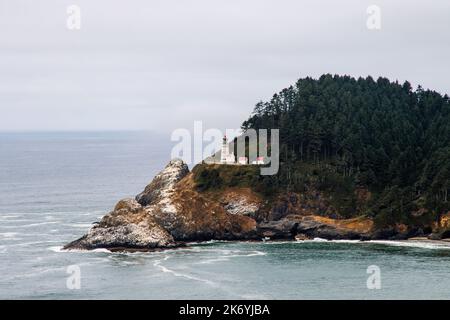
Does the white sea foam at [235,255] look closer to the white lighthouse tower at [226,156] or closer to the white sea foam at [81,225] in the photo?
the white sea foam at [81,225]

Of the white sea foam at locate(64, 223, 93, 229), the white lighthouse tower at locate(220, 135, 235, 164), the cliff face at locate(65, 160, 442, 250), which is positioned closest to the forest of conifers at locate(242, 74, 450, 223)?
the cliff face at locate(65, 160, 442, 250)

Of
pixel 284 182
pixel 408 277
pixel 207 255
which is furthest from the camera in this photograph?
pixel 284 182

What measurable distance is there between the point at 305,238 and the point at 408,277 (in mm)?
34866

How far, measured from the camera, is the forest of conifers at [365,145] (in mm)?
151000

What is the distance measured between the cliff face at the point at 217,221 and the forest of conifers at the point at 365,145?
4276 millimetres

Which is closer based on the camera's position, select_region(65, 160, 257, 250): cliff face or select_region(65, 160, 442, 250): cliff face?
select_region(65, 160, 257, 250): cliff face

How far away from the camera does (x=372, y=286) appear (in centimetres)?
10550

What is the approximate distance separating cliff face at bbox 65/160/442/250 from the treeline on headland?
3.28 metres

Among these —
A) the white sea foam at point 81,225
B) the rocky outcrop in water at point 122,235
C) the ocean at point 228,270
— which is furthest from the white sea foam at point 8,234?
the rocky outcrop in water at point 122,235

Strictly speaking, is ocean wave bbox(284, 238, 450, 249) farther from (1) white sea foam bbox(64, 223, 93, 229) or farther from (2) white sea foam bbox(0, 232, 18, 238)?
(2) white sea foam bbox(0, 232, 18, 238)

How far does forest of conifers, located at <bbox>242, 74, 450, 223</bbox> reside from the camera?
151000mm

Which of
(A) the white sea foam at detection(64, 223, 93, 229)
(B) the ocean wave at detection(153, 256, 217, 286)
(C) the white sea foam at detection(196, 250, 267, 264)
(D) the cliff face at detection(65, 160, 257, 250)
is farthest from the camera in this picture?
(A) the white sea foam at detection(64, 223, 93, 229)
